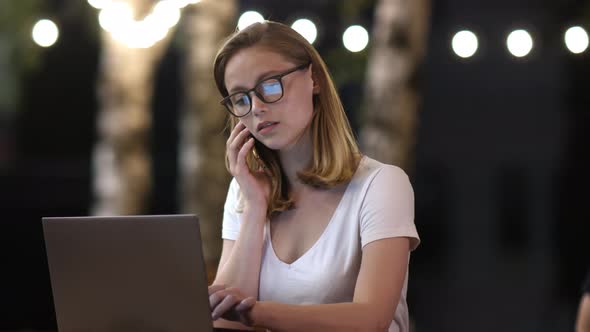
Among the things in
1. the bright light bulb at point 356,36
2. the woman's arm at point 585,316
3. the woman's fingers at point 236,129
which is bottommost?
the woman's arm at point 585,316

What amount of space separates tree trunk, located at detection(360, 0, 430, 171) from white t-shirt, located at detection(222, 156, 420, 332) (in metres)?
2.52

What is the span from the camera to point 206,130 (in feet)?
18.9

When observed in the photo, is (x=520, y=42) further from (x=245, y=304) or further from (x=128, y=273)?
(x=128, y=273)

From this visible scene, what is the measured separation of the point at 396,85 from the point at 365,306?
2.84 metres

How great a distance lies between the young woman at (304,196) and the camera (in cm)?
202

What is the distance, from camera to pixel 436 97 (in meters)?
10.5

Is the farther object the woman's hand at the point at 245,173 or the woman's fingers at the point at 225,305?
the woman's hand at the point at 245,173

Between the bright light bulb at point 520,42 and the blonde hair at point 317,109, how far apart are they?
3.10m

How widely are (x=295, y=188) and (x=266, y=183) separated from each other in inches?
2.9

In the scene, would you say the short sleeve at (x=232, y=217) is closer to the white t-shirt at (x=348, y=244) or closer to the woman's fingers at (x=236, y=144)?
the woman's fingers at (x=236, y=144)

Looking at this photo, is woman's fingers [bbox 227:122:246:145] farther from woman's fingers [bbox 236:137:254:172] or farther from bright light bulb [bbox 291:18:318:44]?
bright light bulb [bbox 291:18:318:44]

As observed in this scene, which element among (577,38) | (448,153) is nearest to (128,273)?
(577,38)

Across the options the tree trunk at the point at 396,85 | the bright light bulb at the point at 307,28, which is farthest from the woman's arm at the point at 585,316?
the bright light bulb at the point at 307,28

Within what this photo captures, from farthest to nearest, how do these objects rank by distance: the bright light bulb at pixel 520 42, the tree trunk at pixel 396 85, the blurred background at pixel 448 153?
1. the blurred background at pixel 448 153
2. the bright light bulb at pixel 520 42
3. the tree trunk at pixel 396 85
